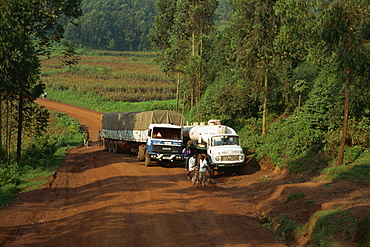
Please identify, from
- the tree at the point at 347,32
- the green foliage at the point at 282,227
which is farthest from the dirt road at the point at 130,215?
the tree at the point at 347,32

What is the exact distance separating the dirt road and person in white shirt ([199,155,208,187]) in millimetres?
594

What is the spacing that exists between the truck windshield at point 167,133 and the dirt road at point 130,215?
15.1 ft

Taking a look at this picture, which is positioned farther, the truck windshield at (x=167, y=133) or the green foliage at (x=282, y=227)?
the truck windshield at (x=167, y=133)

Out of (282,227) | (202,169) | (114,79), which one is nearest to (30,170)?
(202,169)

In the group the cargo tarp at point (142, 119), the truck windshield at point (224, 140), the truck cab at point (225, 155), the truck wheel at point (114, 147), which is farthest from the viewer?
the truck wheel at point (114, 147)

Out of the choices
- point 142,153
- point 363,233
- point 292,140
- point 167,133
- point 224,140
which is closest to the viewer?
point 363,233

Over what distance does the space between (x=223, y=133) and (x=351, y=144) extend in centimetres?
831

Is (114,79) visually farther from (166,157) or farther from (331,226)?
(331,226)

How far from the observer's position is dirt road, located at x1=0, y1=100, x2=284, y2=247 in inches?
459

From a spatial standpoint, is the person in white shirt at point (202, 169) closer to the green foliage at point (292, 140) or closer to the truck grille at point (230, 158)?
the truck grille at point (230, 158)

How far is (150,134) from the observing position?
2772 cm

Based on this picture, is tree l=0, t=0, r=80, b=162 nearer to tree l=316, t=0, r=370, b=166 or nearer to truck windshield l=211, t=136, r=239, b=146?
truck windshield l=211, t=136, r=239, b=146

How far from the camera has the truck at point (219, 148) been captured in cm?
2300

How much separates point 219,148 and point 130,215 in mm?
10221
